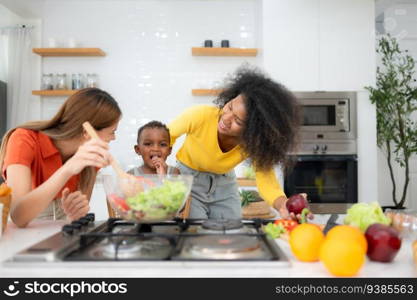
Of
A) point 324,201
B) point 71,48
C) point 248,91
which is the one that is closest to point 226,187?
point 248,91

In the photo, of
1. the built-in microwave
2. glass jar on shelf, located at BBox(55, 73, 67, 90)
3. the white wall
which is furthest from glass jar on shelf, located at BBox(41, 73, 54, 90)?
the white wall

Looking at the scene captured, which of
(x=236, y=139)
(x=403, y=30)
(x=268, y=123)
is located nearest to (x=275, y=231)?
(x=268, y=123)

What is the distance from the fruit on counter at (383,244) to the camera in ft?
2.64

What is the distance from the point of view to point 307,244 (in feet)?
2.64

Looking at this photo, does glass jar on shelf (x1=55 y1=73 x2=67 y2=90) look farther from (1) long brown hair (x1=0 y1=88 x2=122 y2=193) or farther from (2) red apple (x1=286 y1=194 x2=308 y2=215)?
(2) red apple (x1=286 y1=194 x2=308 y2=215)

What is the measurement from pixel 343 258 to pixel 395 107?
3.86 meters

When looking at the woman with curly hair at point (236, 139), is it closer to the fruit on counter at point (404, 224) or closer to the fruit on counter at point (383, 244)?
the fruit on counter at point (404, 224)

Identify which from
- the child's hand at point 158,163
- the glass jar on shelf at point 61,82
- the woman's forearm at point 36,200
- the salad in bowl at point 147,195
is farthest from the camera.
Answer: the glass jar on shelf at point 61,82

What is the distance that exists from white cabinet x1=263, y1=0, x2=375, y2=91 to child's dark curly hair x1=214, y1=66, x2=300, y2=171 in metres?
2.12

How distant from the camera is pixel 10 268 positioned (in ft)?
2.43

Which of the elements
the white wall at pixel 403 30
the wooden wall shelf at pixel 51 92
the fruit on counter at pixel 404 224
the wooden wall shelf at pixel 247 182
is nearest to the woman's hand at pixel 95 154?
the fruit on counter at pixel 404 224

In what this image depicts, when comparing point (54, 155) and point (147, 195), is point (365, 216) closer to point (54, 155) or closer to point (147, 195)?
point (147, 195)

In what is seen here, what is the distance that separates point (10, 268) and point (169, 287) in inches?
11.8

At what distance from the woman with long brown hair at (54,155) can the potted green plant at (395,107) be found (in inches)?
112
